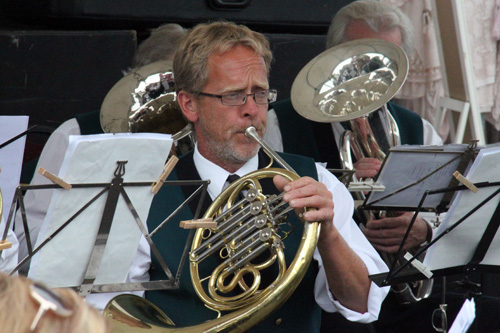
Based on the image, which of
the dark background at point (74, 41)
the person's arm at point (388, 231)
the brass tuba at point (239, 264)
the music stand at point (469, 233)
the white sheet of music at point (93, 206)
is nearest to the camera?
the white sheet of music at point (93, 206)

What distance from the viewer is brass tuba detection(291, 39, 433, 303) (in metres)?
2.96

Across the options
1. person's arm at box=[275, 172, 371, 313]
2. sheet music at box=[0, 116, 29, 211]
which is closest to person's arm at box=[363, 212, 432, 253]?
person's arm at box=[275, 172, 371, 313]

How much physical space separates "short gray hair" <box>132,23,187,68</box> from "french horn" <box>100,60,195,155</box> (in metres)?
0.24

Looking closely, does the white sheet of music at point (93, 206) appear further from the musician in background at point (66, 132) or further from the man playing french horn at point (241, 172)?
A: the musician in background at point (66, 132)

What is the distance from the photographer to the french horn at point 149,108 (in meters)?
2.94

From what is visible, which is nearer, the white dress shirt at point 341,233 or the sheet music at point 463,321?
the sheet music at point 463,321

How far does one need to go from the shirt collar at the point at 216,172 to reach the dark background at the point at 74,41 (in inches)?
52.5

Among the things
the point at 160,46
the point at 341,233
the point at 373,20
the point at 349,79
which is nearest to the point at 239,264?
the point at 341,233

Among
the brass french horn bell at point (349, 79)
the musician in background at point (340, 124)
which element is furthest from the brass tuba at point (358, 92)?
the musician in background at point (340, 124)

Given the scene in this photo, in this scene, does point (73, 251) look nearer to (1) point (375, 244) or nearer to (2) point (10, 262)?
(2) point (10, 262)

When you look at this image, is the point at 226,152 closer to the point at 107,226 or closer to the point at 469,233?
the point at 107,226

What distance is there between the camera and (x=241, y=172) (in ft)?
8.01

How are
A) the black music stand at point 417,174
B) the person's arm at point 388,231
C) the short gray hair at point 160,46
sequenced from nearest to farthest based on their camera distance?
the black music stand at point 417,174, the person's arm at point 388,231, the short gray hair at point 160,46

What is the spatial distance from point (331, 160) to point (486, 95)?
1674 millimetres
